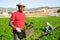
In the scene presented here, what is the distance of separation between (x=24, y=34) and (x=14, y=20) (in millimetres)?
525

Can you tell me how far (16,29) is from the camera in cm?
776

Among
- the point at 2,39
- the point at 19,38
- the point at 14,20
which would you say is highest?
the point at 14,20

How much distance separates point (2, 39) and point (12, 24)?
5.01 meters

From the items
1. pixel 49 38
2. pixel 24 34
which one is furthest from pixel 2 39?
pixel 24 34

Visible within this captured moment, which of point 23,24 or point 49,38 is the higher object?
point 23,24

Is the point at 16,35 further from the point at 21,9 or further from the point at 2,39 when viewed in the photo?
the point at 2,39

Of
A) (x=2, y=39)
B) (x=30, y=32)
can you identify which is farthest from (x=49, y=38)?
(x=30, y=32)

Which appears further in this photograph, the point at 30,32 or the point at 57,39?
the point at 57,39

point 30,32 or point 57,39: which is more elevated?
point 30,32

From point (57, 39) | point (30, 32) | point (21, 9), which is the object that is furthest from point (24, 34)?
point (57, 39)

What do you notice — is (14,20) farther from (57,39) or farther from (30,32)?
(57,39)

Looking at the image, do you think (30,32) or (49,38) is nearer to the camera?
(30,32)

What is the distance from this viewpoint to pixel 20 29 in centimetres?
789

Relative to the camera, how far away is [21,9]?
7.84m
